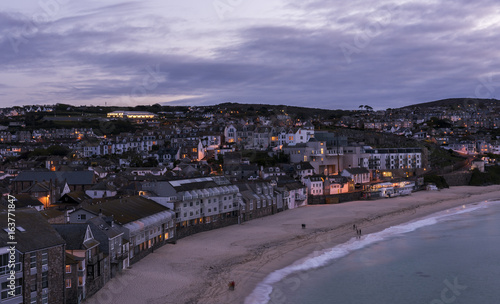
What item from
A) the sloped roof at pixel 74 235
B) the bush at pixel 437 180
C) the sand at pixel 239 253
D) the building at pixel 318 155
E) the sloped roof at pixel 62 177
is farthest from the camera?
the bush at pixel 437 180

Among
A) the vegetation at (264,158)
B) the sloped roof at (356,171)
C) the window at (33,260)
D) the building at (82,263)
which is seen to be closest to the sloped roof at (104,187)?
the building at (82,263)

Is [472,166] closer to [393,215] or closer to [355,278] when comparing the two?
[393,215]

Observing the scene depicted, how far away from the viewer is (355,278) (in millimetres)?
27656

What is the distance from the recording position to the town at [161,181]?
20312mm

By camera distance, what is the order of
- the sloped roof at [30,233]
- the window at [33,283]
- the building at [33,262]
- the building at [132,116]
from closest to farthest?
the building at [33,262], the sloped roof at [30,233], the window at [33,283], the building at [132,116]

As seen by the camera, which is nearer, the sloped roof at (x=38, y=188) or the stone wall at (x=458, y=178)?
the sloped roof at (x=38, y=188)

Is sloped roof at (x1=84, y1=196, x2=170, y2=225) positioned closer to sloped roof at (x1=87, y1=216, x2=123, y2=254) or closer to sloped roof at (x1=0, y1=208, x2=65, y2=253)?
sloped roof at (x1=87, y1=216, x2=123, y2=254)

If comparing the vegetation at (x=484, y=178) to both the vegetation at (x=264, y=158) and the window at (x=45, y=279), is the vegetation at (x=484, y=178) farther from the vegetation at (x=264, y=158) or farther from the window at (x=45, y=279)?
the window at (x=45, y=279)

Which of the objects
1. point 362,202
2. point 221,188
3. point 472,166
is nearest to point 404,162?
point 472,166

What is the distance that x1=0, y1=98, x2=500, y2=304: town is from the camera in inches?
800

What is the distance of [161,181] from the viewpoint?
38.2 m

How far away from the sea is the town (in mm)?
8527

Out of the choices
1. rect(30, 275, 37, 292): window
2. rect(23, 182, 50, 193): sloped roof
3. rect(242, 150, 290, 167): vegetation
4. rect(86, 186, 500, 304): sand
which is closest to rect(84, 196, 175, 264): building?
rect(86, 186, 500, 304): sand

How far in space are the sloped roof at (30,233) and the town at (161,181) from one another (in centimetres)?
5
